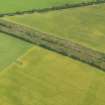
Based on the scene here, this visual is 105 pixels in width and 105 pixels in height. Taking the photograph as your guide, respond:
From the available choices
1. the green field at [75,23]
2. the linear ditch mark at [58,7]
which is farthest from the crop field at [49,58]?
the linear ditch mark at [58,7]

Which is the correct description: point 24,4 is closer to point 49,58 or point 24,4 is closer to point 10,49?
point 10,49

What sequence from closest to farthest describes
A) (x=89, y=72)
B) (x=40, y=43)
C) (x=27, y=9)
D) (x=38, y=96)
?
(x=38, y=96)
(x=89, y=72)
(x=40, y=43)
(x=27, y=9)

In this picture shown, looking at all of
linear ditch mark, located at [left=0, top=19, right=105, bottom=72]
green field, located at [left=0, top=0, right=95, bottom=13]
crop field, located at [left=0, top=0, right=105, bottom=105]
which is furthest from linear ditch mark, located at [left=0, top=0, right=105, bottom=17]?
linear ditch mark, located at [left=0, top=19, right=105, bottom=72]

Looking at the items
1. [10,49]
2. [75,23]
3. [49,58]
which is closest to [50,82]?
[49,58]

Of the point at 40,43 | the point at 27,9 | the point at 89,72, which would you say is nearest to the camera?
the point at 89,72

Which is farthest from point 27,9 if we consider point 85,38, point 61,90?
point 61,90

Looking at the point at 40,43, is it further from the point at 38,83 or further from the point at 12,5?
the point at 12,5
